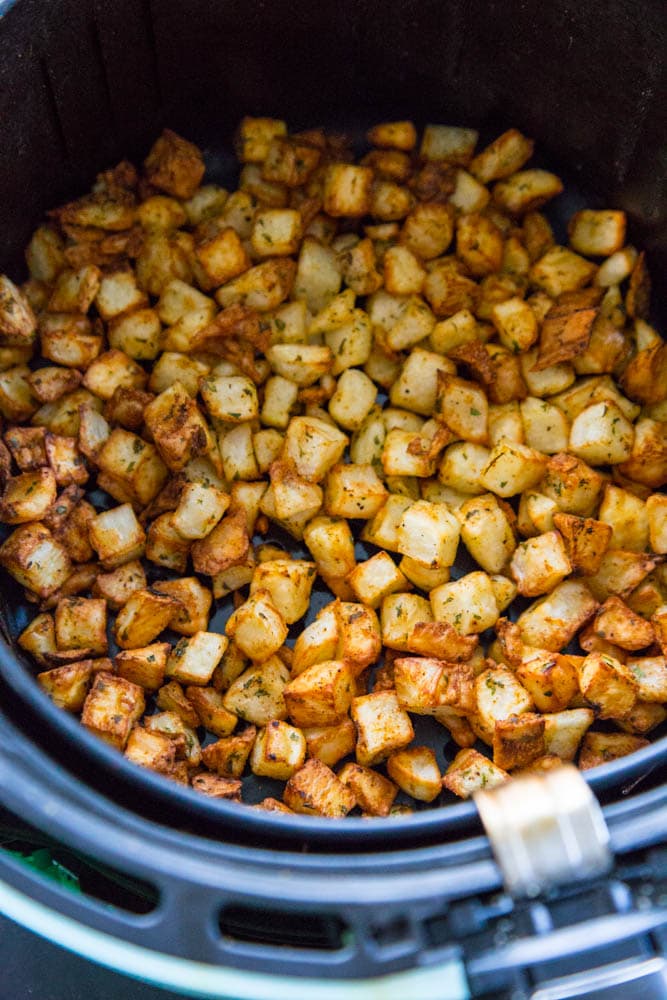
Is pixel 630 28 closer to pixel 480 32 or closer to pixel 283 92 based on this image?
pixel 480 32

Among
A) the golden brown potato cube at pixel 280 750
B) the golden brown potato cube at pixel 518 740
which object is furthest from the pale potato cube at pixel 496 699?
the golden brown potato cube at pixel 280 750

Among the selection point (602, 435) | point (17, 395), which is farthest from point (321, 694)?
point (17, 395)

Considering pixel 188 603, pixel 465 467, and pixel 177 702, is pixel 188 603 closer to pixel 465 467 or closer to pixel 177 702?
pixel 177 702

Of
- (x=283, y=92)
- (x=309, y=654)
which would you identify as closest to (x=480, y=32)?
(x=283, y=92)

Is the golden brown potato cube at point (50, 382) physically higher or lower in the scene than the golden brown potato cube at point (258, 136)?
lower

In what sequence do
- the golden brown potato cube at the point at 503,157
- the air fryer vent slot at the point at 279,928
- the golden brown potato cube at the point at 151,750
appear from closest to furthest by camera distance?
the air fryer vent slot at the point at 279,928, the golden brown potato cube at the point at 151,750, the golden brown potato cube at the point at 503,157

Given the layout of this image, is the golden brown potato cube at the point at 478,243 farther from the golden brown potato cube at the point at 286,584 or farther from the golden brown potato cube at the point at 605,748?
the golden brown potato cube at the point at 605,748
